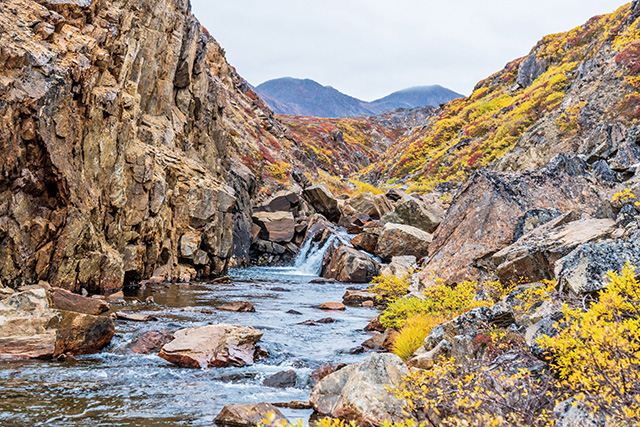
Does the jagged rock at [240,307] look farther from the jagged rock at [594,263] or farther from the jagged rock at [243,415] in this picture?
the jagged rock at [594,263]

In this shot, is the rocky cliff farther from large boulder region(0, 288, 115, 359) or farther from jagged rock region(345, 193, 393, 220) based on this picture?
jagged rock region(345, 193, 393, 220)

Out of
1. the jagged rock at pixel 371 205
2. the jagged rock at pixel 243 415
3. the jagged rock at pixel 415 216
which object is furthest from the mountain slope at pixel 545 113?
the jagged rock at pixel 243 415

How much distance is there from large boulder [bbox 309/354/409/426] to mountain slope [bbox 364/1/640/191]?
18536mm

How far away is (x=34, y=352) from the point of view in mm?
11805

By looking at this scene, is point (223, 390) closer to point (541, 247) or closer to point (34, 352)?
point (34, 352)

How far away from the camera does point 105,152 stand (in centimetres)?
2289

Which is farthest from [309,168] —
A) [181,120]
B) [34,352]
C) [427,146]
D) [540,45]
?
[34,352]

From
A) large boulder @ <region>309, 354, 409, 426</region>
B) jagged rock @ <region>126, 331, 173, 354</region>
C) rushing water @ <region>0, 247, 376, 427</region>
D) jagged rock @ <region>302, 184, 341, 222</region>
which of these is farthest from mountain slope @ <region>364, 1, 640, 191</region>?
jagged rock @ <region>126, 331, 173, 354</region>

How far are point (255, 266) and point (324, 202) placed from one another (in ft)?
40.2

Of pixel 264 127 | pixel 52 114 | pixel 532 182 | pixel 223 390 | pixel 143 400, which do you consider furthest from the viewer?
pixel 264 127

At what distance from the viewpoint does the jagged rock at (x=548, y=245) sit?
949cm

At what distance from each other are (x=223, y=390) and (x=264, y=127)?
67.1 meters

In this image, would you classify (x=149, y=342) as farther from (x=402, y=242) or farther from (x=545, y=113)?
(x=545, y=113)

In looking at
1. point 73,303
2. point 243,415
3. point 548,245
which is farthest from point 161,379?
point 548,245
